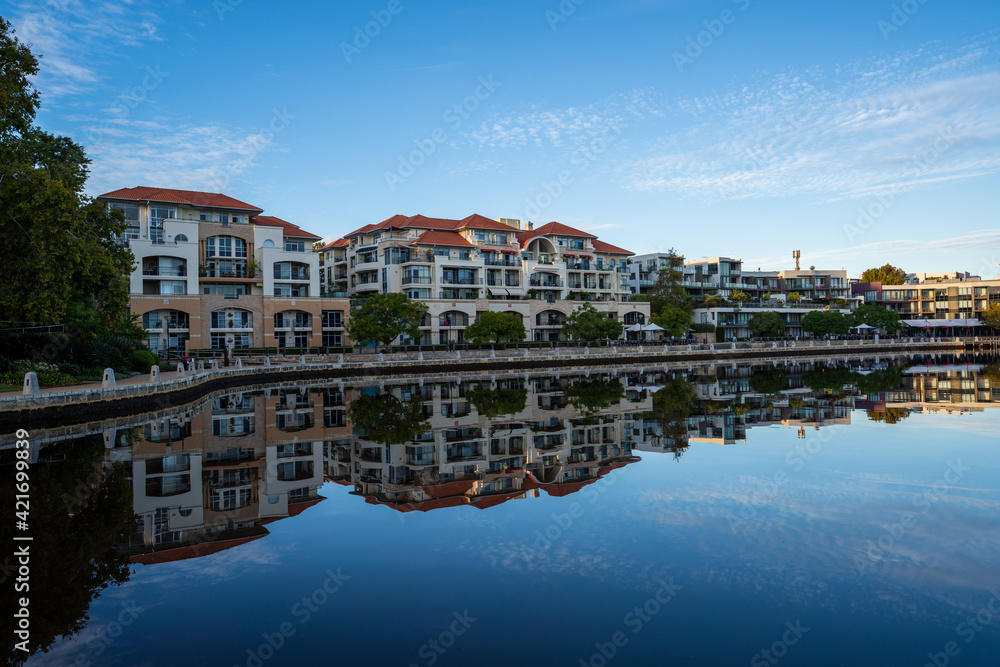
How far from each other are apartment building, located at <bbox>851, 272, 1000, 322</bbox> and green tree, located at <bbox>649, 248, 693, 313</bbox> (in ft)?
131

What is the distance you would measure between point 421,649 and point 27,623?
452 centimetres

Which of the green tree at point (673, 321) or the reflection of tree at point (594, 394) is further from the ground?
the green tree at point (673, 321)

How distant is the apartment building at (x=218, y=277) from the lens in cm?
5584

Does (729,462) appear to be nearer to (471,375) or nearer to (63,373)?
(63,373)

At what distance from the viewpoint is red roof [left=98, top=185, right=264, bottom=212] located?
191 feet

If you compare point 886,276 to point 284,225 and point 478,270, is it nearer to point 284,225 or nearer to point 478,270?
point 478,270

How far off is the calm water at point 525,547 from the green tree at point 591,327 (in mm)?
45785

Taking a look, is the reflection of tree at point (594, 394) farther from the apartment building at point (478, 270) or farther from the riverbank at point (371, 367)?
the apartment building at point (478, 270)

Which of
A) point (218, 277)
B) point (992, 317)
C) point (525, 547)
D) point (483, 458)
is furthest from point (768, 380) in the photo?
→ point (992, 317)

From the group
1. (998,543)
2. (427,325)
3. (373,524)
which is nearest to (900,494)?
(998,543)

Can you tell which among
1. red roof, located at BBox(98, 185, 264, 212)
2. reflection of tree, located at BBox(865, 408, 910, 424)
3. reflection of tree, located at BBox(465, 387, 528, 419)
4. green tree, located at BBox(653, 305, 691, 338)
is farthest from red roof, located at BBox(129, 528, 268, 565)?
green tree, located at BBox(653, 305, 691, 338)

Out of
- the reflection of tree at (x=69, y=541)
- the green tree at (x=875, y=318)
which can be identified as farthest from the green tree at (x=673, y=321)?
the reflection of tree at (x=69, y=541)

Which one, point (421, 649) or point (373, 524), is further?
point (373, 524)

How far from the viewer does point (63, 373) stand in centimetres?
3017
